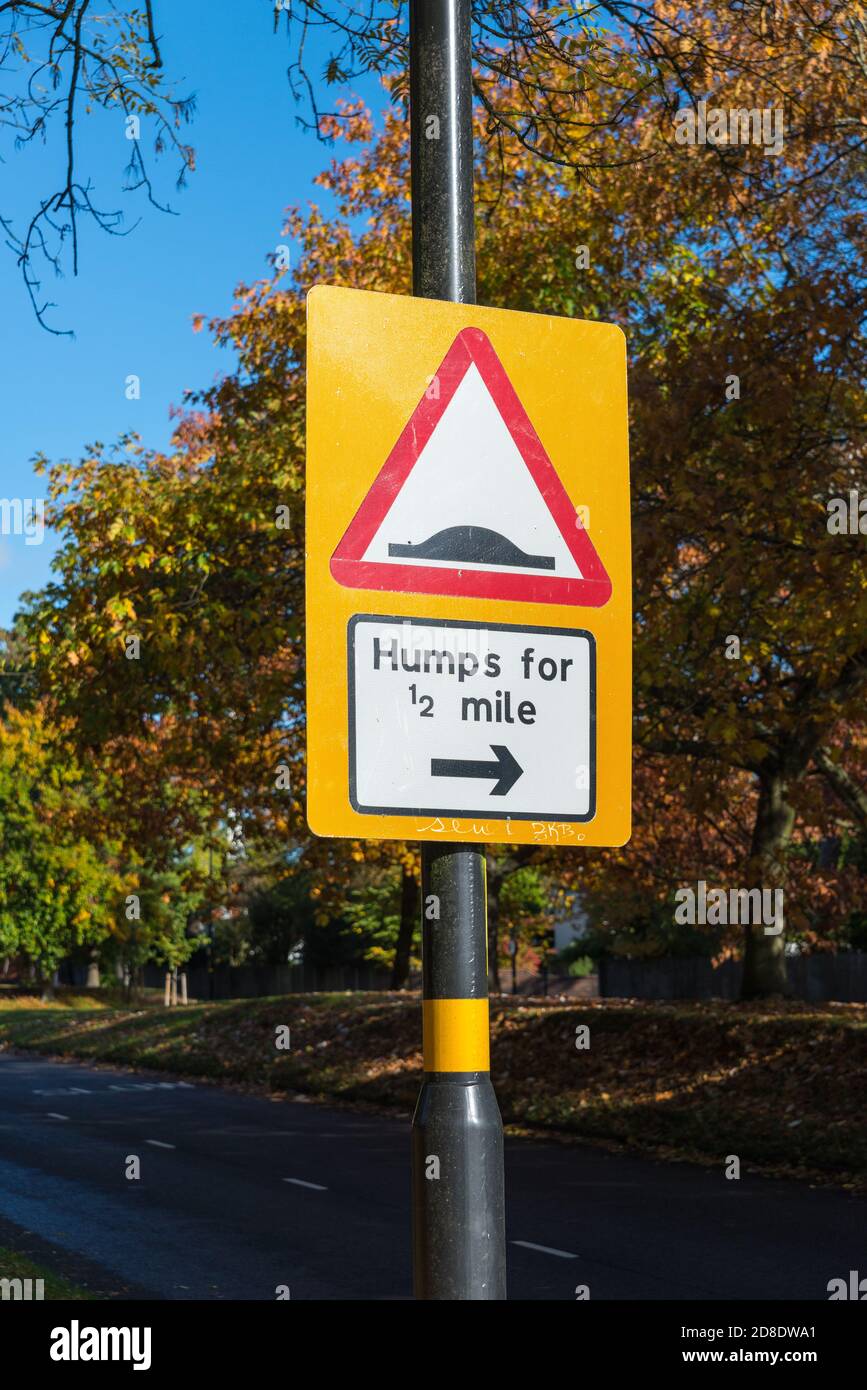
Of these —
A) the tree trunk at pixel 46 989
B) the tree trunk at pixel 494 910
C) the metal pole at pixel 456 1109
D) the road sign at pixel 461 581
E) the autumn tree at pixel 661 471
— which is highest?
the autumn tree at pixel 661 471

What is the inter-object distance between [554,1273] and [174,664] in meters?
9.46

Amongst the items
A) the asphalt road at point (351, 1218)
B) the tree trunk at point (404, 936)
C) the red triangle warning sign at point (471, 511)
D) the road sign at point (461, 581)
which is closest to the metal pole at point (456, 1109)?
the road sign at point (461, 581)

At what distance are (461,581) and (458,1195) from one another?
1148 mm

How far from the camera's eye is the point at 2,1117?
20.7 m

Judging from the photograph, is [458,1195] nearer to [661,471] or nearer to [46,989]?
[661,471]

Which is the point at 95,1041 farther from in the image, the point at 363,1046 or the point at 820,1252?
the point at 820,1252

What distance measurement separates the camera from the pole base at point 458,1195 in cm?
290

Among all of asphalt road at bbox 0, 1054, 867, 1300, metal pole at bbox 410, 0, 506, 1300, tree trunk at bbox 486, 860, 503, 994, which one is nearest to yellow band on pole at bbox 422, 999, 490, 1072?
metal pole at bbox 410, 0, 506, 1300

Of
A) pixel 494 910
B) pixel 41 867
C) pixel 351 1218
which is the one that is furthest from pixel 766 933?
Result: pixel 41 867

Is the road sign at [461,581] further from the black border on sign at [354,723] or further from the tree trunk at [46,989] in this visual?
the tree trunk at [46,989]

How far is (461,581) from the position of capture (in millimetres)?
3098

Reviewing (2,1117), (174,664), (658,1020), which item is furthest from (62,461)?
(658,1020)

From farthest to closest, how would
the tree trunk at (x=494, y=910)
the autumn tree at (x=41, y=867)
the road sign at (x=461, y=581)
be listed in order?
the autumn tree at (x=41, y=867) < the tree trunk at (x=494, y=910) < the road sign at (x=461, y=581)

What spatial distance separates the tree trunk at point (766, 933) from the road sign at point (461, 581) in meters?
16.5
